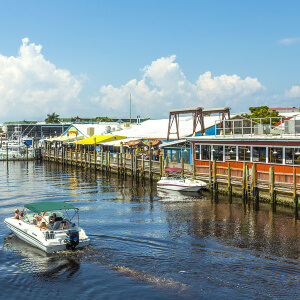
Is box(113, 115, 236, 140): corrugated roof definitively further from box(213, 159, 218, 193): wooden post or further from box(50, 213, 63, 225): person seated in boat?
box(50, 213, 63, 225): person seated in boat

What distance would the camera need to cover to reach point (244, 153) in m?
33.9

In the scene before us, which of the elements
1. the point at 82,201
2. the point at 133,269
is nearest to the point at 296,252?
the point at 133,269

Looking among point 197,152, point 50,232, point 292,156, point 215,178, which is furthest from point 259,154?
point 50,232

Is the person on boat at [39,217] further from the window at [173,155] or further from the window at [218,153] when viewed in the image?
the window at [173,155]

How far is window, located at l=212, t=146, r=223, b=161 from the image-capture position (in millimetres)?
36219

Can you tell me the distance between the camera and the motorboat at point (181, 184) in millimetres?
35653

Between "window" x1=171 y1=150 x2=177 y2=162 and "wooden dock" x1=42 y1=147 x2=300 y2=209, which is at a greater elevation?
"window" x1=171 y1=150 x2=177 y2=162

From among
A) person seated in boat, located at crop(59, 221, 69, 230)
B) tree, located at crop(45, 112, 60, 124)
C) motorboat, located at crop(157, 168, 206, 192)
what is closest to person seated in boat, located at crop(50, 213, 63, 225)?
person seated in boat, located at crop(59, 221, 69, 230)

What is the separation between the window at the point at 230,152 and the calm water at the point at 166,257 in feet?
17.3

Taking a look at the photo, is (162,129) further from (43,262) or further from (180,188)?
(43,262)

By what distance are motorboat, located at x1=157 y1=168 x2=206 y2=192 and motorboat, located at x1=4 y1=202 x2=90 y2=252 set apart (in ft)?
52.3

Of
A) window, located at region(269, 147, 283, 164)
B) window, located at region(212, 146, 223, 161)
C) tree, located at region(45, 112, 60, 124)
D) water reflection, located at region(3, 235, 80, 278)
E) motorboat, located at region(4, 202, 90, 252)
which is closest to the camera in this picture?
water reflection, located at region(3, 235, 80, 278)

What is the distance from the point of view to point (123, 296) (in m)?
15.1

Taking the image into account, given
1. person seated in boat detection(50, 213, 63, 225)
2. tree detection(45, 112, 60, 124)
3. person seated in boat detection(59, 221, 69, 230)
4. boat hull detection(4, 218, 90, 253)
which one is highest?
tree detection(45, 112, 60, 124)
